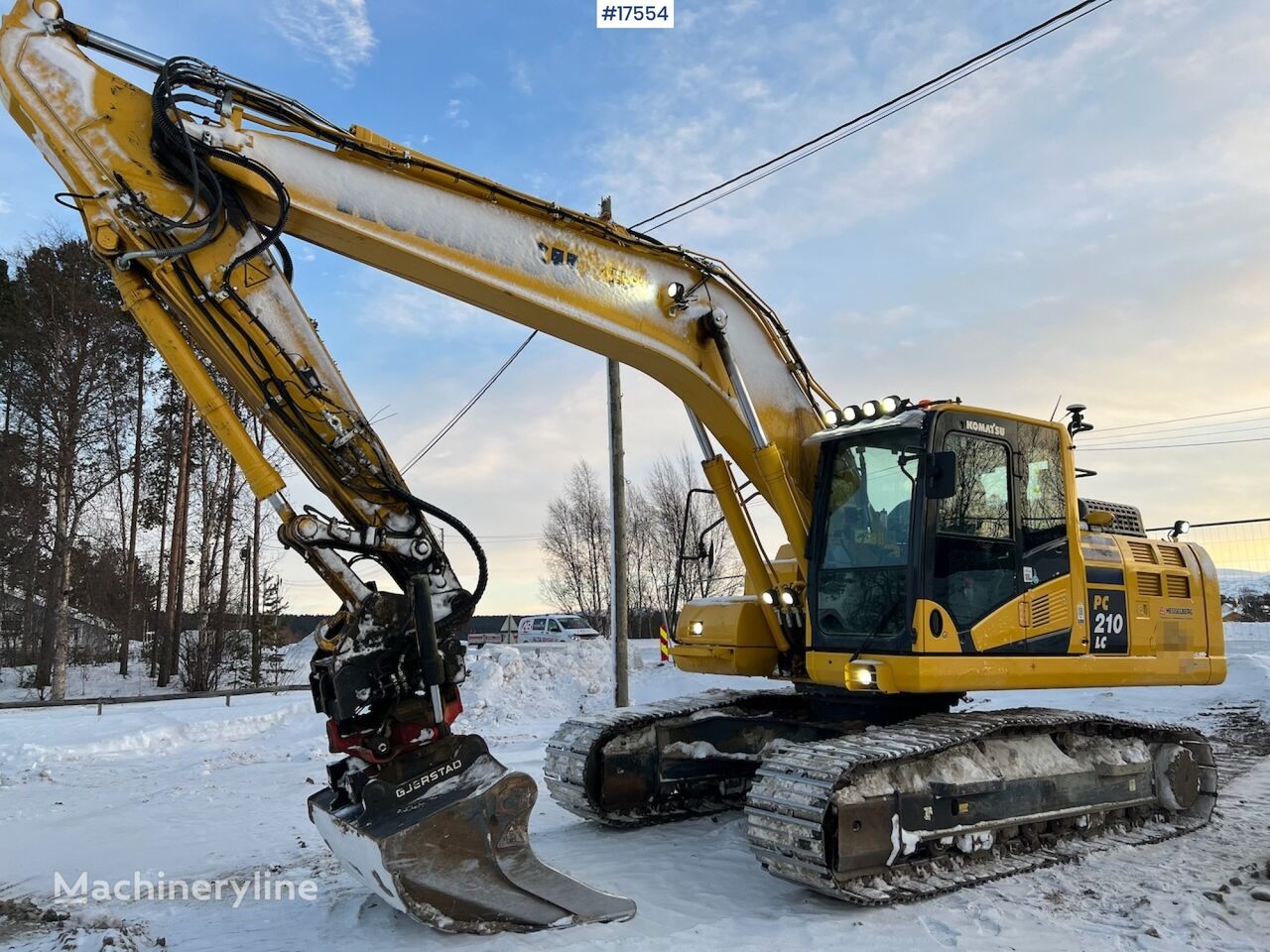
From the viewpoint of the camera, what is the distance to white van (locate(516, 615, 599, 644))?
96.2ft

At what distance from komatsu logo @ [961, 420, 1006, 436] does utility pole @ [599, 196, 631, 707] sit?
25.1 ft

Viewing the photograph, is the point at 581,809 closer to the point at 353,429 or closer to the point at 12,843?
the point at 353,429

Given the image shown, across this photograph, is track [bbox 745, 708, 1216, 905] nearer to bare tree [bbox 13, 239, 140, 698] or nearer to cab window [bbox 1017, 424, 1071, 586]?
cab window [bbox 1017, 424, 1071, 586]

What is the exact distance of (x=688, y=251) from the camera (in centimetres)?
622

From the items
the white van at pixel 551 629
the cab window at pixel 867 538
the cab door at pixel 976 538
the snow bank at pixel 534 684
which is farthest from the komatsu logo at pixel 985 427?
the white van at pixel 551 629

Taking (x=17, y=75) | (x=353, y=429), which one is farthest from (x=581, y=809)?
(x=17, y=75)

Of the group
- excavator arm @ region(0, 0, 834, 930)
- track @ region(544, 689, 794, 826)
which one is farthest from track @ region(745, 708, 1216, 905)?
A: track @ region(544, 689, 794, 826)

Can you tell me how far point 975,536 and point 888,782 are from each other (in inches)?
66.4

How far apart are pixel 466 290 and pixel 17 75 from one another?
2293mm

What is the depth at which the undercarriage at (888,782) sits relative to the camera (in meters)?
5.11

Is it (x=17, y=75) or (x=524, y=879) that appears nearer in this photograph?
(x=17, y=75)

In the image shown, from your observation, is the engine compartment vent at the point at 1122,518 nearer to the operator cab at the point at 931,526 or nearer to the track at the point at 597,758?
the operator cab at the point at 931,526

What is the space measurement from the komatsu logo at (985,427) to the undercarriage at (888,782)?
1.90 m

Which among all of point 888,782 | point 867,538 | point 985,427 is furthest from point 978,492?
point 888,782
